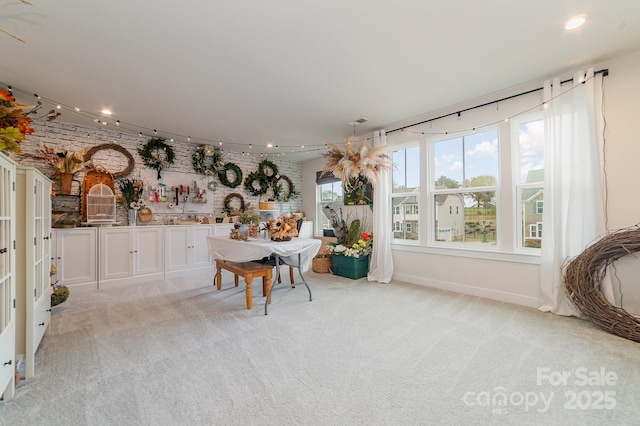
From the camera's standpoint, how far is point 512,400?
1709 millimetres

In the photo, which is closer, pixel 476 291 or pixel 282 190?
pixel 476 291

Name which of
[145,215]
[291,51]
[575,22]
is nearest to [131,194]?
[145,215]

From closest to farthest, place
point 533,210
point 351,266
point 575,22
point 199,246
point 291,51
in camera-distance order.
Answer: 1. point 575,22
2. point 291,51
3. point 533,210
4. point 351,266
5. point 199,246

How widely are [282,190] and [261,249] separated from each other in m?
4.21

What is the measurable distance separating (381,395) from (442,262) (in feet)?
9.43

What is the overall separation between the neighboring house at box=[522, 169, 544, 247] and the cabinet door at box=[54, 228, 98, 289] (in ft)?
20.6

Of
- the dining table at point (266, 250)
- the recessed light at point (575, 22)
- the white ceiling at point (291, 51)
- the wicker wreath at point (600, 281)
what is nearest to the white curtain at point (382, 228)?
the white ceiling at point (291, 51)

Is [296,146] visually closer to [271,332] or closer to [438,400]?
[271,332]

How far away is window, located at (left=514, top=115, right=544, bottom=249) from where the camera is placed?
3.42 metres

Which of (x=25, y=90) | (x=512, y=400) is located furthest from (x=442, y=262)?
(x=25, y=90)

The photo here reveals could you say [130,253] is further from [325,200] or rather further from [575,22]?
[575,22]

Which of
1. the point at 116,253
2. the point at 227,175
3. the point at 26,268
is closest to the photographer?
the point at 26,268

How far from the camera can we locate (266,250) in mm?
3045

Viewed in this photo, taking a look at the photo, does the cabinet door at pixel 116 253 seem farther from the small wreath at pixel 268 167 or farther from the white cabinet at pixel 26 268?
the small wreath at pixel 268 167
